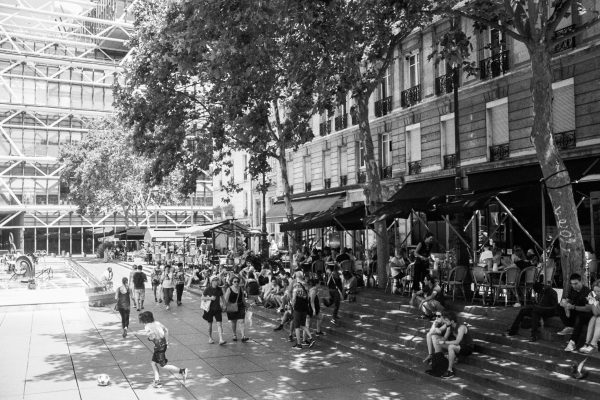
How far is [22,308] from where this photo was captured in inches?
752

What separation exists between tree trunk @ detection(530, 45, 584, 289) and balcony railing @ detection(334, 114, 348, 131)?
60.9 ft

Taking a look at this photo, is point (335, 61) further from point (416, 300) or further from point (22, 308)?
point (22, 308)

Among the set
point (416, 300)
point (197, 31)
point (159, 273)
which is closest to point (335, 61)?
point (197, 31)

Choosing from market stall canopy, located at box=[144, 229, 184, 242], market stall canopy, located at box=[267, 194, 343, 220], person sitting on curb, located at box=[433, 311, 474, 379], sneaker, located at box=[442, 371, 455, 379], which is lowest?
sneaker, located at box=[442, 371, 455, 379]

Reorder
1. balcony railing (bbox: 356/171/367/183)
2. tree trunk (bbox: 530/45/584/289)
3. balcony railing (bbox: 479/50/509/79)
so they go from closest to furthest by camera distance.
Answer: tree trunk (bbox: 530/45/584/289) < balcony railing (bbox: 479/50/509/79) < balcony railing (bbox: 356/171/367/183)

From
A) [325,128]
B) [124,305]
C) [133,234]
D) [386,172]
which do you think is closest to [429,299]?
[124,305]

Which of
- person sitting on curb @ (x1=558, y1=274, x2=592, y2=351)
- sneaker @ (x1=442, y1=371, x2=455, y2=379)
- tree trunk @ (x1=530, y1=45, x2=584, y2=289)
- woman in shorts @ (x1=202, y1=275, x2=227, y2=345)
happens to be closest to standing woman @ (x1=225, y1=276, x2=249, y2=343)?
woman in shorts @ (x1=202, y1=275, x2=227, y2=345)

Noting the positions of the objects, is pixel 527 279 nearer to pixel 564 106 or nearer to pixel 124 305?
pixel 564 106

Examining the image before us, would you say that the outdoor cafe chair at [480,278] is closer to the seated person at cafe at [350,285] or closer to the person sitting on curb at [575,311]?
the person sitting on curb at [575,311]

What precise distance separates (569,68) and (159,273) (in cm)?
1628

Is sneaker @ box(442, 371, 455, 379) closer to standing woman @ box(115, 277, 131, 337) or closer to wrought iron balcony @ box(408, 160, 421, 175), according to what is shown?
standing woman @ box(115, 277, 131, 337)

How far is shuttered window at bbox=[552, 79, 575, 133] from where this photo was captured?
17391mm

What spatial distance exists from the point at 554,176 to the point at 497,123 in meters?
10.3

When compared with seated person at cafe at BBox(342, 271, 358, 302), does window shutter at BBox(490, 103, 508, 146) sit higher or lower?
higher
